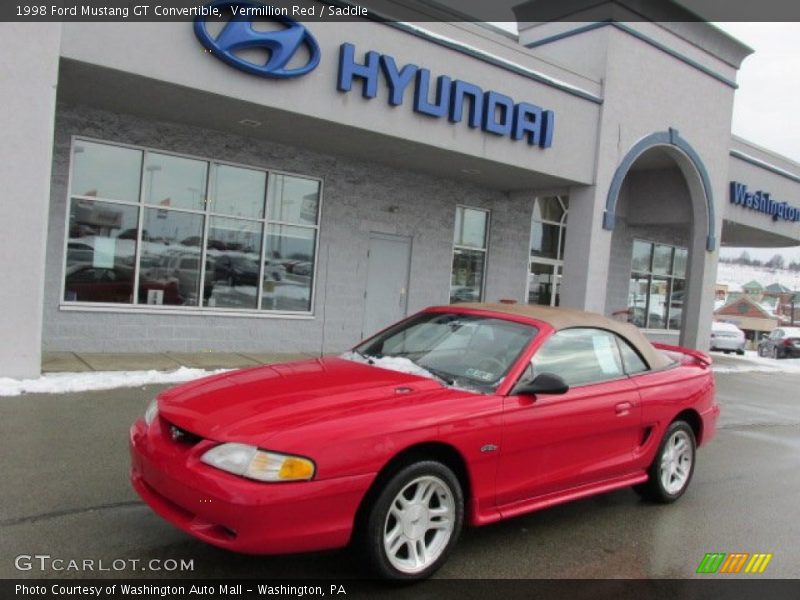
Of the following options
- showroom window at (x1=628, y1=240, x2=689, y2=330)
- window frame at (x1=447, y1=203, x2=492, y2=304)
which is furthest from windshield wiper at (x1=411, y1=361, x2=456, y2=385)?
showroom window at (x1=628, y1=240, x2=689, y2=330)

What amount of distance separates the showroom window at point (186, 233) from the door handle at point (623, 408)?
8182 mm

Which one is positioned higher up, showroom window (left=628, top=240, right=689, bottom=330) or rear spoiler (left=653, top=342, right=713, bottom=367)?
showroom window (left=628, top=240, right=689, bottom=330)

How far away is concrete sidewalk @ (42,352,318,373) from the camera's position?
9.19 meters

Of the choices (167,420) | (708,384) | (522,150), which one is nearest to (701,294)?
(522,150)

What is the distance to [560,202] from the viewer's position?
17312mm

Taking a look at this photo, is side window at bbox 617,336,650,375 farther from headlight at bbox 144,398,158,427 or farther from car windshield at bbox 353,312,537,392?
headlight at bbox 144,398,158,427

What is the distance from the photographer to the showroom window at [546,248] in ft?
54.9

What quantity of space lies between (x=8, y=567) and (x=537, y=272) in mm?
14425

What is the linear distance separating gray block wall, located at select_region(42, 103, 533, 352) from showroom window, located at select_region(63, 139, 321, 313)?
0.20 meters

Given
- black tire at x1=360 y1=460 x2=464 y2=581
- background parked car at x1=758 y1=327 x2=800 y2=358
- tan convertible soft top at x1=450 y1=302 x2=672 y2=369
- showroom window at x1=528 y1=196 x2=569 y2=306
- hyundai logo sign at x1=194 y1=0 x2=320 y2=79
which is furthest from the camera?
background parked car at x1=758 y1=327 x2=800 y2=358

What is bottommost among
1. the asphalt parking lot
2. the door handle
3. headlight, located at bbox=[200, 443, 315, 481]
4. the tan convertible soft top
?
the asphalt parking lot

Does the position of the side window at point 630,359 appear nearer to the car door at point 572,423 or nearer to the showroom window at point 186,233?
the car door at point 572,423

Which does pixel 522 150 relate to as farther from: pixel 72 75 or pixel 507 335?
pixel 507 335

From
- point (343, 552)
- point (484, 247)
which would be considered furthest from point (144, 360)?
point (484, 247)
